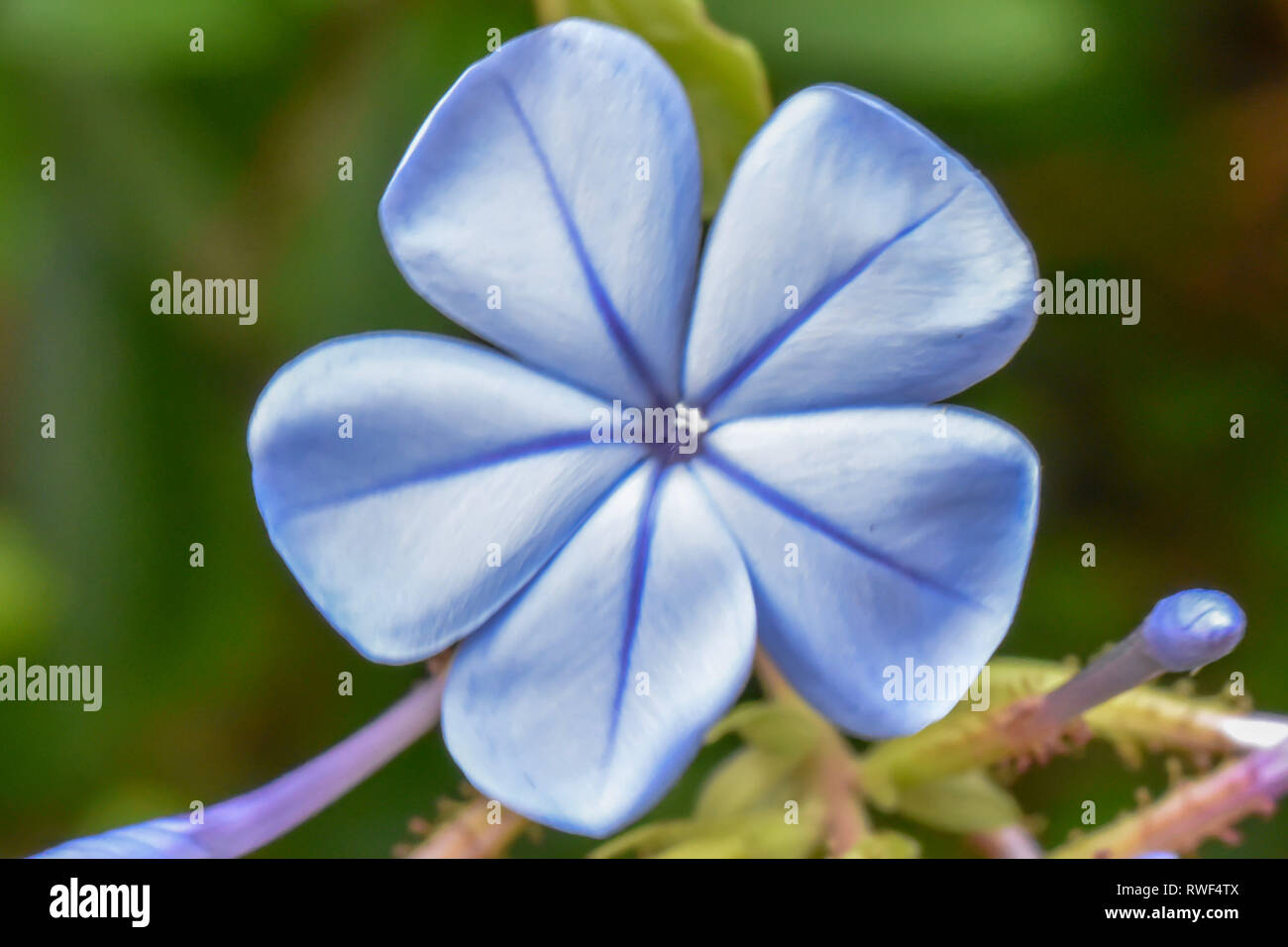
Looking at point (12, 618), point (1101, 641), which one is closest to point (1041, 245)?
point (1101, 641)

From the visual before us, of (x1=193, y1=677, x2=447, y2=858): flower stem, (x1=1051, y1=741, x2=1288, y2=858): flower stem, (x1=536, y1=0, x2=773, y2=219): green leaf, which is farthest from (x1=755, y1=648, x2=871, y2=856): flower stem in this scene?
(x1=536, y1=0, x2=773, y2=219): green leaf

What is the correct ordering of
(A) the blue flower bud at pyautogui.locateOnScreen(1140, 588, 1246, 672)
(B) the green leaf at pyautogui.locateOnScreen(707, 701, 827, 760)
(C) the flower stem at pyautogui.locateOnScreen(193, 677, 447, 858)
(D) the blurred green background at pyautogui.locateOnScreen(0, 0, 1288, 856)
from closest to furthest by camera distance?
(A) the blue flower bud at pyautogui.locateOnScreen(1140, 588, 1246, 672)
(C) the flower stem at pyautogui.locateOnScreen(193, 677, 447, 858)
(B) the green leaf at pyautogui.locateOnScreen(707, 701, 827, 760)
(D) the blurred green background at pyautogui.locateOnScreen(0, 0, 1288, 856)

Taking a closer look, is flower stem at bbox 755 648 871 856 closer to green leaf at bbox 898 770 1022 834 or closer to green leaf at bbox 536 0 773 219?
green leaf at bbox 898 770 1022 834

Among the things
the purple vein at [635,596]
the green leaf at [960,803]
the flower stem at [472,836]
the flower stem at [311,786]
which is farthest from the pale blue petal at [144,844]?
the green leaf at [960,803]

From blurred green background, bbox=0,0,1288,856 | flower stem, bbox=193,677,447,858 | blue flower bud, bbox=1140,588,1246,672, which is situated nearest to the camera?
blue flower bud, bbox=1140,588,1246,672

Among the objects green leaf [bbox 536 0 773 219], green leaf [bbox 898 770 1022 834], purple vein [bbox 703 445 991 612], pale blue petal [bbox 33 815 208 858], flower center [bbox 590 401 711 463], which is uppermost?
green leaf [bbox 536 0 773 219]

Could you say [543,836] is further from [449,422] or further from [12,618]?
[449,422]

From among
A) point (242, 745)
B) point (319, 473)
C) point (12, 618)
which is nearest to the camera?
point (319, 473)
